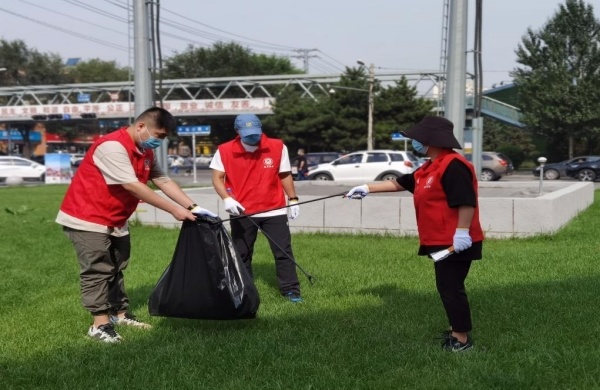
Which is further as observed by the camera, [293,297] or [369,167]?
[369,167]

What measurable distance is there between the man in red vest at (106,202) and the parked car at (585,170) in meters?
29.0

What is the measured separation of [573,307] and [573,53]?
3669 cm

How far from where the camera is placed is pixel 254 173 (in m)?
5.92

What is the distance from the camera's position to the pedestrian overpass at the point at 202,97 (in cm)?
4328

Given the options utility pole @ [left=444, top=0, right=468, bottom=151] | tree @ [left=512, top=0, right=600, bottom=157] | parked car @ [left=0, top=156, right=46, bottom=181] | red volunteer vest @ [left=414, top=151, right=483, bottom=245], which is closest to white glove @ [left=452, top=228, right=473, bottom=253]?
red volunteer vest @ [left=414, top=151, right=483, bottom=245]

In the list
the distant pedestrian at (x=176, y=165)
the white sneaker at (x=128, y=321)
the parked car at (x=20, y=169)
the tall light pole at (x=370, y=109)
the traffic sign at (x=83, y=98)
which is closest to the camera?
the white sneaker at (x=128, y=321)

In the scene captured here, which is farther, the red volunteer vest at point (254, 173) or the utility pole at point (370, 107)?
the utility pole at point (370, 107)

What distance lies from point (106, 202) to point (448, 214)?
2.33 m

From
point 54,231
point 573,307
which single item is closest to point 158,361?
point 573,307

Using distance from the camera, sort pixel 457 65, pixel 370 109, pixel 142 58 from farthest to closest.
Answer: pixel 370 109 < pixel 142 58 < pixel 457 65

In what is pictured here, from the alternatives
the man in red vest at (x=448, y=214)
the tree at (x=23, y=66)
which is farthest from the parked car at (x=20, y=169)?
the tree at (x=23, y=66)

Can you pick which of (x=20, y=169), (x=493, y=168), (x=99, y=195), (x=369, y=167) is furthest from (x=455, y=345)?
(x=20, y=169)

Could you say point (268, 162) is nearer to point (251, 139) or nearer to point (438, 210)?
point (251, 139)

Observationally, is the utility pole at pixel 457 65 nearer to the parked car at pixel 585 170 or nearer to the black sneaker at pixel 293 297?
the black sneaker at pixel 293 297
